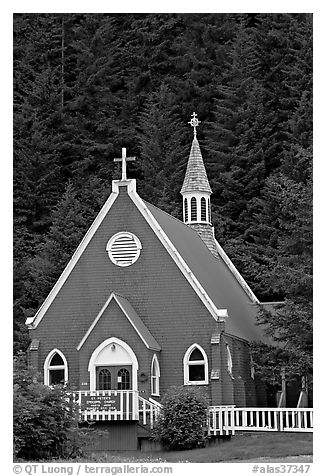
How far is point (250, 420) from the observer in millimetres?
36062

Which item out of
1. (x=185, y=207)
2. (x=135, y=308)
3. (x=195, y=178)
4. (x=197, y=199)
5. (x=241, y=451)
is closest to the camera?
(x=241, y=451)

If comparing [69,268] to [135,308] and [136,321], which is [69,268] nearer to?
[135,308]

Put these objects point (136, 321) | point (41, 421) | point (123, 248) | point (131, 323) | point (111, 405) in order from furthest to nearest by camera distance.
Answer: point (123, 248)
point (136, 321)
point (131, 323)
point (111, 405)
point (41, 421)

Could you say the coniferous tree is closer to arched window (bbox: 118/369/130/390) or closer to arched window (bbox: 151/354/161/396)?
arched window (bbox: 151/354/161/396)

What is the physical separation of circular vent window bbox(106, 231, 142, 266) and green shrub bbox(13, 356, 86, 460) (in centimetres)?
1203

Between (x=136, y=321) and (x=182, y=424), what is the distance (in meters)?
5.12

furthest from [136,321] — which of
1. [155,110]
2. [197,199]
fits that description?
[155,110]

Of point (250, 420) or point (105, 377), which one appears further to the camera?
point (105, 377)

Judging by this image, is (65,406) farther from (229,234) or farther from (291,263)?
(229,234)

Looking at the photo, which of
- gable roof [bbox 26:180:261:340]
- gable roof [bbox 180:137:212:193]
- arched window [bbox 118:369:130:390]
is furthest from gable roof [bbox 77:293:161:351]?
gable roof [bbox 180:137:212:193]

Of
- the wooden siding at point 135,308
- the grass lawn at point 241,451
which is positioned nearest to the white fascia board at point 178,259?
the wooden siding at point 135,308

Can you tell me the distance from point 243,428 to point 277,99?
3205 cm

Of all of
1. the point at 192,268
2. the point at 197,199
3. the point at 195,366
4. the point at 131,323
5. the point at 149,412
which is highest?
the point at 197,199
